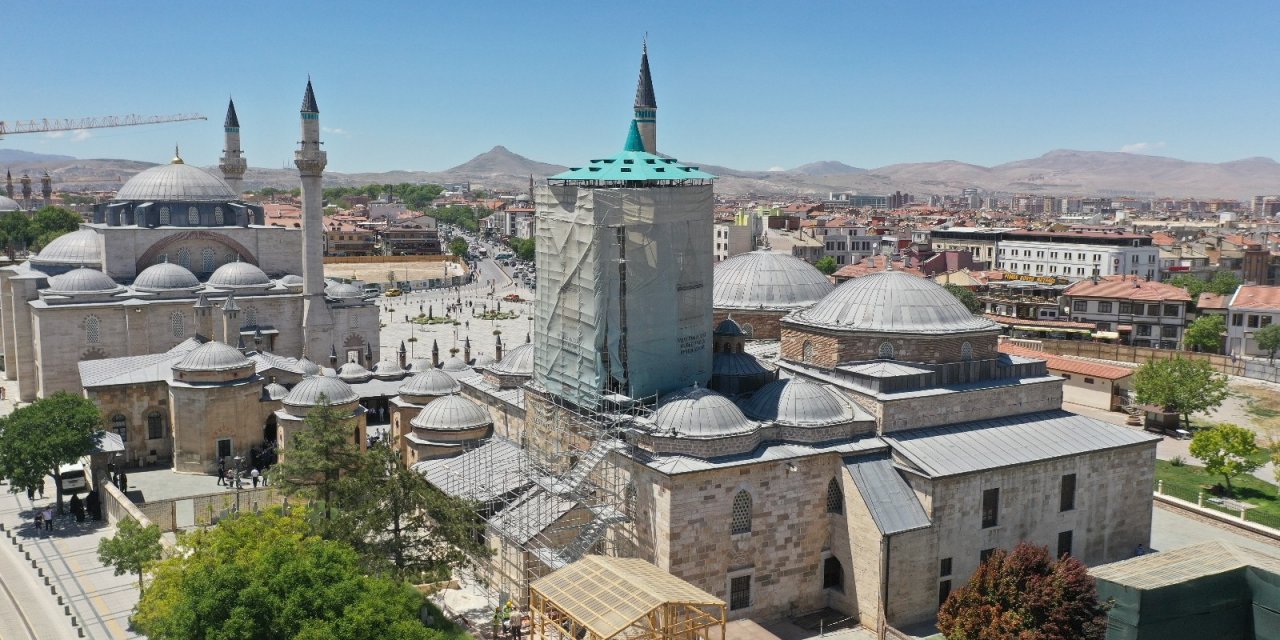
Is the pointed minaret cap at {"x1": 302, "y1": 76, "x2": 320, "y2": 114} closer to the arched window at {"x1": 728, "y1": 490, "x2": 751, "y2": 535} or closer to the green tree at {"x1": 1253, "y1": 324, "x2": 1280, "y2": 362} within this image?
the arched window at {"x1": 728, "y1": 490, "x2": 751, "y2": 535}

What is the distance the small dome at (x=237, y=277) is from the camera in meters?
39.0

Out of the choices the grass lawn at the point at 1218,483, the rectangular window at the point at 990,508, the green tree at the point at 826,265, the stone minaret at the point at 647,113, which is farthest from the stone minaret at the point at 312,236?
the green tree at the point at 826,265

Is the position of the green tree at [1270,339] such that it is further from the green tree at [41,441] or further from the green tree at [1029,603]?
the green tree at [41,441]

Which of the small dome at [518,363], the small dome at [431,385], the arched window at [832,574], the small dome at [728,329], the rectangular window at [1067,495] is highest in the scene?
the small dome at [728,329]

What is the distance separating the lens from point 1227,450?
30.2 metres

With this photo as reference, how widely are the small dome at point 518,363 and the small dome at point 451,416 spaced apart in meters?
1.50

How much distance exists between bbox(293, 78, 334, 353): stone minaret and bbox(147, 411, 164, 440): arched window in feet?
27.5

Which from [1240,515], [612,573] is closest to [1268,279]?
[1240,515]

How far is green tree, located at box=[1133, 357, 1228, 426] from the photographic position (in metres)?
36.8

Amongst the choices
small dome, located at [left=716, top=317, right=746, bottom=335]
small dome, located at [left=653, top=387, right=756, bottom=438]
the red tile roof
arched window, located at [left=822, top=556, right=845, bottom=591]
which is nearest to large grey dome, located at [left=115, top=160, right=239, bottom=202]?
small dome, located at [left=716, top=317, right=746, bottom=335]

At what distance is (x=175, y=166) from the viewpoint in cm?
4366

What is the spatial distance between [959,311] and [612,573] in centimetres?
1283

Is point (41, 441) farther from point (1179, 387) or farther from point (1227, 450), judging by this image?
point (1179, 387)

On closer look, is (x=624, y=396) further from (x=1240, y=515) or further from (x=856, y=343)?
(x=1240, y=515)
